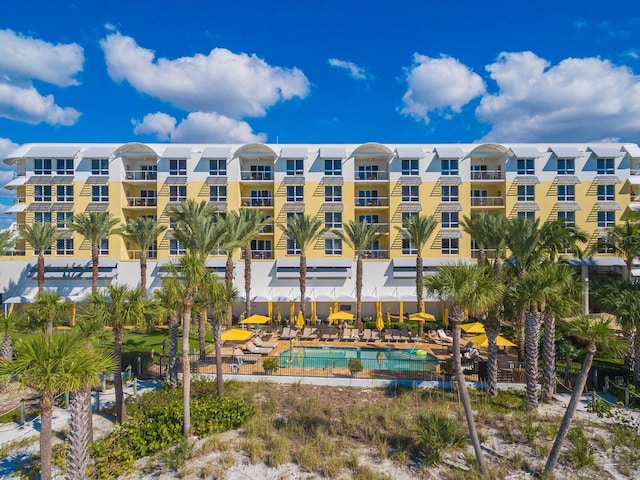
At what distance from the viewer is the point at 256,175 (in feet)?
126

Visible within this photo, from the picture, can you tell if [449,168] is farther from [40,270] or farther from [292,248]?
[40,270]

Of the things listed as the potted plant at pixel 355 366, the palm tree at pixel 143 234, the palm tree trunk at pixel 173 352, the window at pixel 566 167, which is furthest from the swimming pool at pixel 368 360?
the window at pixel 566 167

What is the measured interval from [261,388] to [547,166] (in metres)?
34.1

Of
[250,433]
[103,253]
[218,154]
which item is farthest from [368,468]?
[103,253]

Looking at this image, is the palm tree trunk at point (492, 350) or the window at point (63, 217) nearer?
the palm tree trunk at point (492, 350)

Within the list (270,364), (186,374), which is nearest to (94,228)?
(270,364)

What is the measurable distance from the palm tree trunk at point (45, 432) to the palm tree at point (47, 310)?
1146cm

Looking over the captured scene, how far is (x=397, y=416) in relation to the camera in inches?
587

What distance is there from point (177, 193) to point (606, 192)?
136ft

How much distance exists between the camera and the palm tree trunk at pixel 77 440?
1013 centimetres

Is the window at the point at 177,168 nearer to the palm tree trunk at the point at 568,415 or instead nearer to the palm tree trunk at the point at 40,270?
the palm tree trunk at the point at 40,270

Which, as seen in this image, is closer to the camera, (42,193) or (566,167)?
(566,167)

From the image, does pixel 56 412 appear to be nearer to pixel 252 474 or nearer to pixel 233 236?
pixel 252 474

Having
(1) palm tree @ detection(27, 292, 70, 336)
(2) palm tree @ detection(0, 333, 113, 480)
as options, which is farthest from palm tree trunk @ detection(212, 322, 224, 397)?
(1) palm tree @ detection(27, 292, 70, 336)
